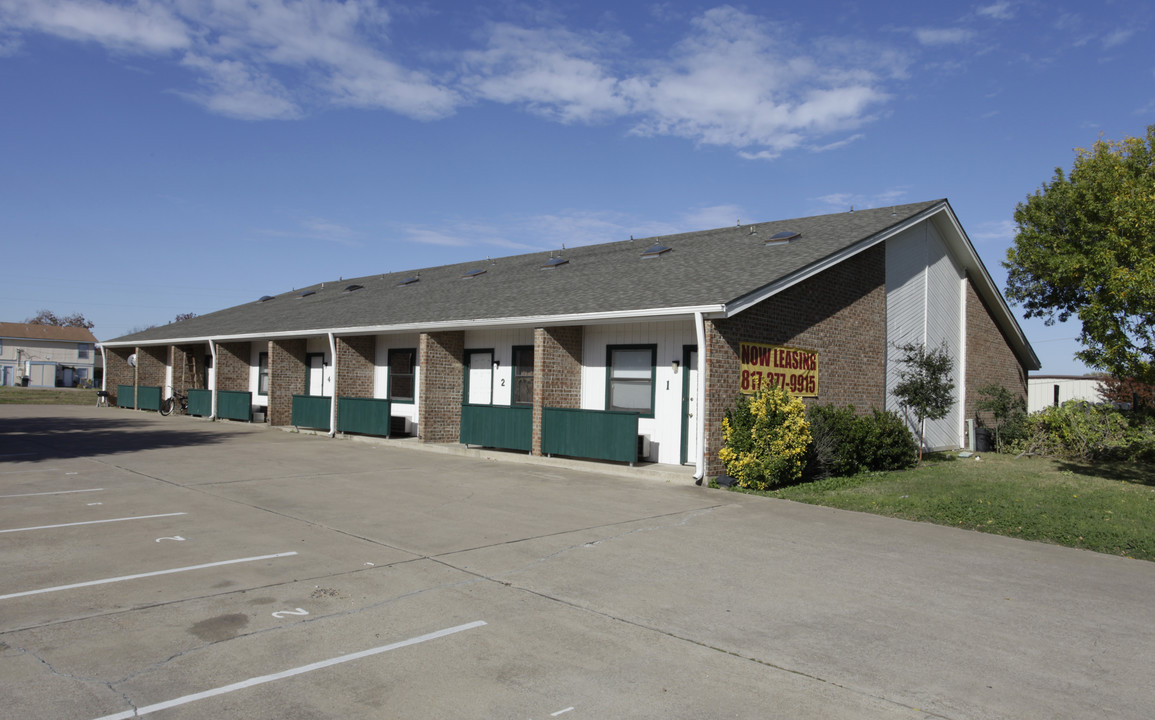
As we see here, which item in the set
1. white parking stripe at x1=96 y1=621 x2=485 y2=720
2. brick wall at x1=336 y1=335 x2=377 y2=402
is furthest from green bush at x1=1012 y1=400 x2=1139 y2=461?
brick wall at x1=336 y1=335 x2=377 y2=402

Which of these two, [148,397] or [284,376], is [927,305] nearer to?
[284,376]

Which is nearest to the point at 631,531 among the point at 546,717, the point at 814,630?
the point at 814,630

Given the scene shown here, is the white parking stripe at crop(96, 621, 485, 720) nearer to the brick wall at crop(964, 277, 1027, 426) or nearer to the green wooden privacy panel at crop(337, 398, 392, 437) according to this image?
the green wooden privacy panel at crop(337, 398, 392, 437)

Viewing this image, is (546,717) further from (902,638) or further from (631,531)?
(631,531)

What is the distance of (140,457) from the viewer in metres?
15.1

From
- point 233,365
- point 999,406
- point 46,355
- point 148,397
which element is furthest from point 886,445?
point 46,355

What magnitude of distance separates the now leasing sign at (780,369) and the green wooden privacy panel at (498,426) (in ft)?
15.8

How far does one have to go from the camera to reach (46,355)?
73812mm

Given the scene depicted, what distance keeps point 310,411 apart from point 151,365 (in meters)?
15.9

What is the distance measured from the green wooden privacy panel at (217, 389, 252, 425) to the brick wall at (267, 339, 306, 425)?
2.08m

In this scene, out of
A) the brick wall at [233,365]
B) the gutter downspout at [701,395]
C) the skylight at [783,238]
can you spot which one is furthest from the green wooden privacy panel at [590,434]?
the brick wall at [233,365]

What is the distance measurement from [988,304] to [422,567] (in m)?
20.6

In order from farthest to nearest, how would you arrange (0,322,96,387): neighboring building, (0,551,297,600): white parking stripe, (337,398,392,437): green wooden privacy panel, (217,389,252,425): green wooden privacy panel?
(0,322,96,387): neighboring building < (217,389,252,425): green wooden privacy panel < (337,398,392,437): green wooden privacy panel < (0,551,297,600): white parking stripe

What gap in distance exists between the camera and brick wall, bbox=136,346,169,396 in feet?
108
